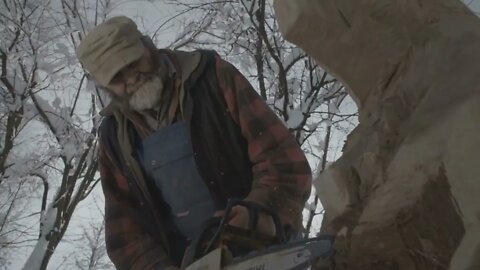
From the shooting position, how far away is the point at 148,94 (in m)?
1.97

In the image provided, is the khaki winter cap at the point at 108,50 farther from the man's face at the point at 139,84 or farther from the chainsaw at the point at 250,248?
the chainsaw at the point at 250,248

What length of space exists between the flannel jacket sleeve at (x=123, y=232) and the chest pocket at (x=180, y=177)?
14cm

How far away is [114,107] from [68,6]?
6.29 meters

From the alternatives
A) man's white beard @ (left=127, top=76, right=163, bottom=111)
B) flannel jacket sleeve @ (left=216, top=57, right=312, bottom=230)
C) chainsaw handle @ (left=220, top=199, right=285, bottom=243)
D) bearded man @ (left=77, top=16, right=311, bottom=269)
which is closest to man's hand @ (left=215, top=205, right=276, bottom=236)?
chainsaw handle @ (left=220, top=199, right=285, bottom=243)

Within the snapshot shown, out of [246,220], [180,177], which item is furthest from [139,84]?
[246,220]

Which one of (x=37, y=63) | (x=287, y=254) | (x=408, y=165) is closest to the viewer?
(x=408, y=165)

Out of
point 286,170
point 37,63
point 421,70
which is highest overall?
point 37,63

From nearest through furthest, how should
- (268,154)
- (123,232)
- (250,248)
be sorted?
(250,248), (268,154), (123,232)

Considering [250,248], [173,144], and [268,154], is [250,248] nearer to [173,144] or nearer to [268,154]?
[268,154]

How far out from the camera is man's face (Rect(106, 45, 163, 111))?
1.98 meters

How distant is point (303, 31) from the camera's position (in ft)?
4.12

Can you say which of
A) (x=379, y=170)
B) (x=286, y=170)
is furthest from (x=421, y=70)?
(x=286, y=170)

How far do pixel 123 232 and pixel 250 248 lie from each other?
68 centimetres

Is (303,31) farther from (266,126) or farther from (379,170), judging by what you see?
(266,126)
